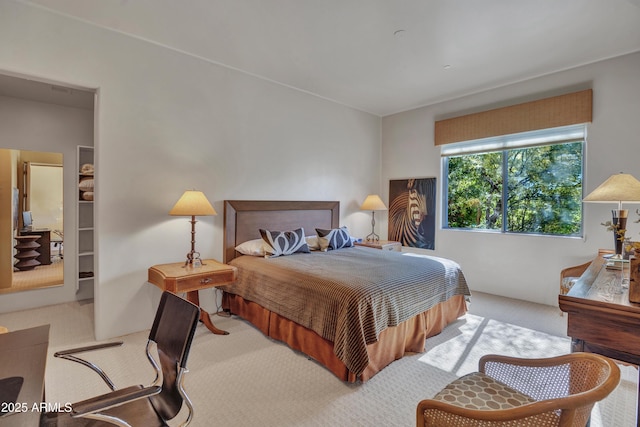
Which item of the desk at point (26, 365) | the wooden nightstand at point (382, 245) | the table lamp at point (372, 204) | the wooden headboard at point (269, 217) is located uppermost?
the table lamp at point (372, 204)

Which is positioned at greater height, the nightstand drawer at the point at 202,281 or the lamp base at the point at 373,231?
the lamp base at the point at 373,231

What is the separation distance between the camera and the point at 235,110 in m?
3.72

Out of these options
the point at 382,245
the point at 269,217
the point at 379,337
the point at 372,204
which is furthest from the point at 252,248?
the point at 372,204

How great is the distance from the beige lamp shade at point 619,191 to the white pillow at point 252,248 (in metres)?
3.06

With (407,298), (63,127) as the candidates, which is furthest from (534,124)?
(63,127)

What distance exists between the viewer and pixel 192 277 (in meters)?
2.83

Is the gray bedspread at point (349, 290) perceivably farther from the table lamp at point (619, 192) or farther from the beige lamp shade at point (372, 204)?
the beige lamp shade at point (372, 204)

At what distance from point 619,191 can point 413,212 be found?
9.61ft

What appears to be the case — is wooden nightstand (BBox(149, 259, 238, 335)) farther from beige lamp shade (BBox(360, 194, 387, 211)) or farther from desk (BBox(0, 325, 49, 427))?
beige lamp shade (BBox(360, 194, 387, 211))

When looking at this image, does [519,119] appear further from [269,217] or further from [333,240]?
[269,217]

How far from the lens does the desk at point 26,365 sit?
0.88 meters

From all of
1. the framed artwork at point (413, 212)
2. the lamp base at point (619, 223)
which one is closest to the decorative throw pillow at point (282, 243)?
the framed artwork at point (413, 212)

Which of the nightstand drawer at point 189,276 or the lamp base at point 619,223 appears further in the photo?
the nightstand drawer at point 189,276

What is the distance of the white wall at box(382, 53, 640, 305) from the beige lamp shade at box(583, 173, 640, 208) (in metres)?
1.36
